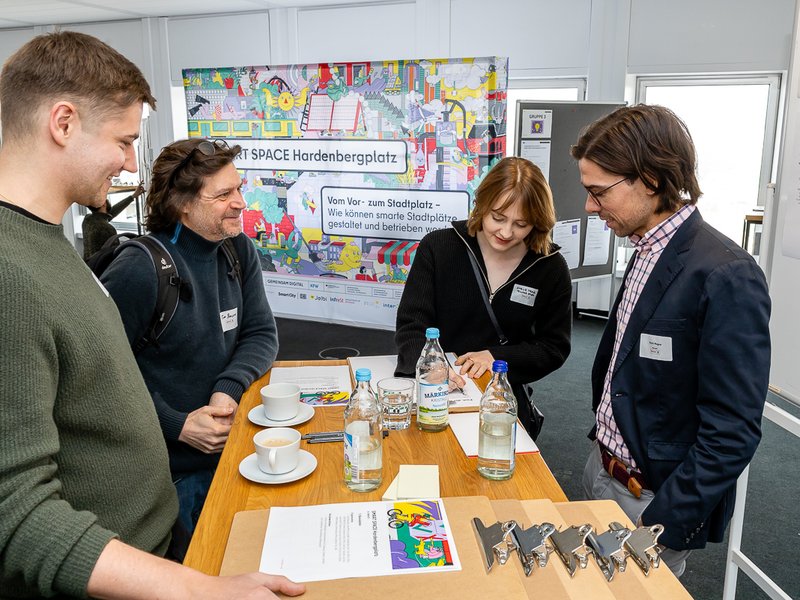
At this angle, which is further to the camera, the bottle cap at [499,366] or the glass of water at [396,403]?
the glass of water at [396,403]

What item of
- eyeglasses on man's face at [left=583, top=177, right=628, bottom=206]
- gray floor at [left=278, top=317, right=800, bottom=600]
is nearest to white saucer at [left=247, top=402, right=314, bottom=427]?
eyeglasses on man's face at [left=583, top=177, right=628, bottom=206]

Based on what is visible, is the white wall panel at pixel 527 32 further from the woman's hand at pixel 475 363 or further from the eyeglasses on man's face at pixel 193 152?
the eyeglasses on man's face at pixel 193 152

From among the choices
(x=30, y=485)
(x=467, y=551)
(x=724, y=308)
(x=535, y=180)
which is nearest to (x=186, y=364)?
(x=30, y=485)

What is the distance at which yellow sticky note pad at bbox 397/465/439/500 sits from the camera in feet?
3.94

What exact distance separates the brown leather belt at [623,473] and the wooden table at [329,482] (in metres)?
0.25

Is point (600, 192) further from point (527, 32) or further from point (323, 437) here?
point (527, 32)

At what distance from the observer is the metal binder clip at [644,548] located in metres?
0.99

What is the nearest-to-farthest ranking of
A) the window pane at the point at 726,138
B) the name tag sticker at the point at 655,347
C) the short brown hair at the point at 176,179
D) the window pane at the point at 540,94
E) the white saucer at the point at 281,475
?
the white saucer at the point at 281,475, the name tag sticker at the point at 655,347, the short brown hair at the point at 176,179, the window pane at the point at 726,138, the window pane at the point at 540,94

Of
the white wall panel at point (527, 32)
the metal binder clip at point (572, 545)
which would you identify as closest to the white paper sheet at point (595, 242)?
the white wall panel at point (527, 32)

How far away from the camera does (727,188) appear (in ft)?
17.1

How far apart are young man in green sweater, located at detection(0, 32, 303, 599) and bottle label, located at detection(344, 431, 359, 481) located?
33 cm

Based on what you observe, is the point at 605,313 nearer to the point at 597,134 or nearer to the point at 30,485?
the point at 597,134

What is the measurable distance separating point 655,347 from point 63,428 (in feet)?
3.92

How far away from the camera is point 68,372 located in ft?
3.06
